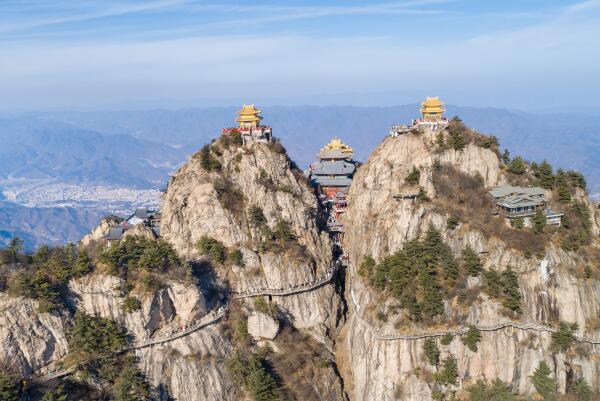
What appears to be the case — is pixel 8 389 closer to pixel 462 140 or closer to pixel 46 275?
pixel 46 275

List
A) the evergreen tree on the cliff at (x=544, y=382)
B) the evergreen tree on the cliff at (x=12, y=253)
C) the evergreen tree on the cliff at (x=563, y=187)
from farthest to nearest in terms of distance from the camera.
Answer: the evergreen tree on the cliff at (x=563, y=187)
the evergreen tree on the cliff at (x=12, y=253)
the evergreen tree on the cliff at (x=544, y=382)

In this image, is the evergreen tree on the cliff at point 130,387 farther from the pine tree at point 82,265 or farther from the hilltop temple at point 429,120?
the hilltop temple at point 429,120

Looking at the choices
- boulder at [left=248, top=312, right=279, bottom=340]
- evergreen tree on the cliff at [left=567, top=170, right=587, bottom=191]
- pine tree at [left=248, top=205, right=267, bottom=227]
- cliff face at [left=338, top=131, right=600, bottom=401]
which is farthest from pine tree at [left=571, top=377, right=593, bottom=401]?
pine tree at [left=248, top=205, right=267, bottom=227]

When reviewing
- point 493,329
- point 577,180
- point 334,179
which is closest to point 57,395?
point 493,329

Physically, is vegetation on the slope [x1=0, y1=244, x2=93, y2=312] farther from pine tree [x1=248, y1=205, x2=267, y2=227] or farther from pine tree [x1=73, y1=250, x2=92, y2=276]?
pine tree [x1=248, y1=205, x2=267, y2=227]

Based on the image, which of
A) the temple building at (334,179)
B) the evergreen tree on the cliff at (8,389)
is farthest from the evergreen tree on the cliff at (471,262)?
the evergreen tree on the cliff at (8,389)

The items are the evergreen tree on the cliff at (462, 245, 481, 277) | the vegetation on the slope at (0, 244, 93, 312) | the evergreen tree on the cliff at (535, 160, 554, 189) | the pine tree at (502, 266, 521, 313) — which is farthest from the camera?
the evergreen tree on the cliff at (535, 160, 554, 189)
